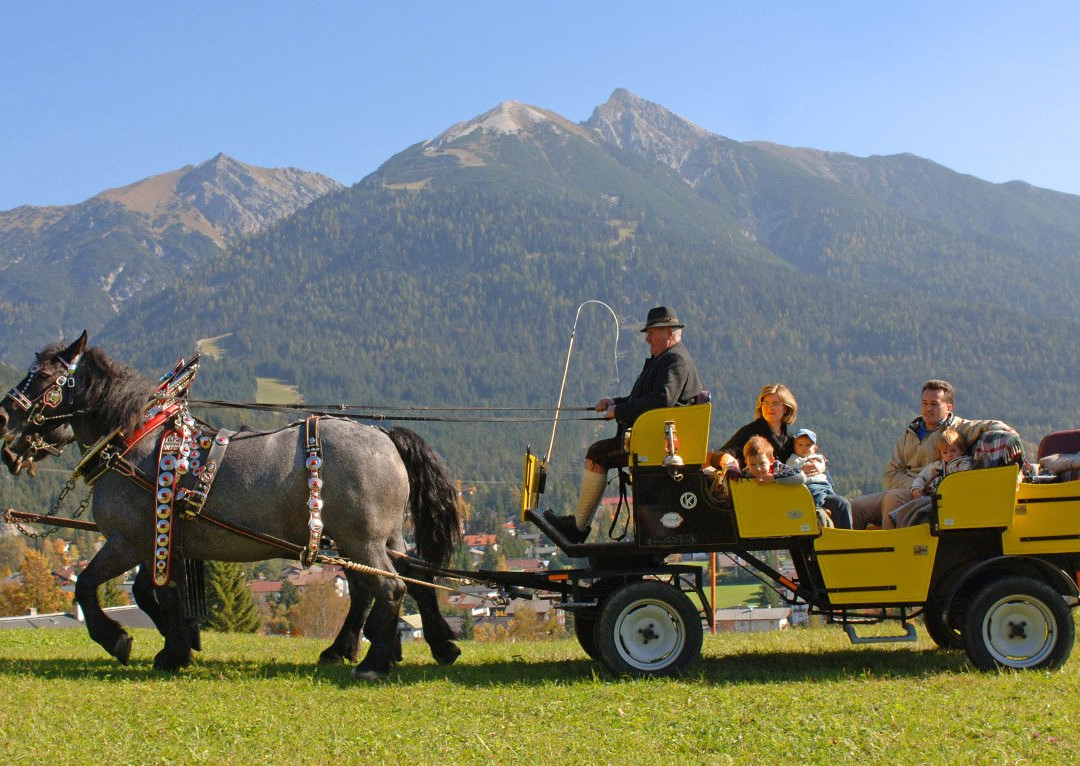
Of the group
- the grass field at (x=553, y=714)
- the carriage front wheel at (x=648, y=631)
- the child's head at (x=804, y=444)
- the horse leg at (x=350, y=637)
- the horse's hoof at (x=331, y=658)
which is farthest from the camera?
A: the horse's hoof at (x=331, y=658)

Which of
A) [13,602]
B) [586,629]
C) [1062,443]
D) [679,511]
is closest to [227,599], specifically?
[13,602]

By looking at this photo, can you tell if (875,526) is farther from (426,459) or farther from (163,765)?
(163,765)

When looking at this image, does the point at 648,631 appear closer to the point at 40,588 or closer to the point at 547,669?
the point at 547,669

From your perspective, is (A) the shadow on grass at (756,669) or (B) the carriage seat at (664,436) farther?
(A) the shadow on grass at (756,669)

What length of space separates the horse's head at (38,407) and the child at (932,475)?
7277 mm

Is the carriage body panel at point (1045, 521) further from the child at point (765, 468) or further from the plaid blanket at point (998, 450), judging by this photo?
the child at point (765, 468)

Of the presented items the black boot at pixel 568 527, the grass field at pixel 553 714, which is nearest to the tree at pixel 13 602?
the grass field at pixel 553 714

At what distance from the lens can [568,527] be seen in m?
9.38

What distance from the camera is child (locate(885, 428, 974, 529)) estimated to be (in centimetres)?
880

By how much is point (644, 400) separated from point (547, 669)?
2.67 metres

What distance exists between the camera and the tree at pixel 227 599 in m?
37.8

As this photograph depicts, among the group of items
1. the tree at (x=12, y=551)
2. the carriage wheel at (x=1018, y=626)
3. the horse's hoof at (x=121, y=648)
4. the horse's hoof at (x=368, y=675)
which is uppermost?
the carriage wheel at (x=1018, y=626)

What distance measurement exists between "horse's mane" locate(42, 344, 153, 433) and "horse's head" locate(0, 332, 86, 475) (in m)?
0.10

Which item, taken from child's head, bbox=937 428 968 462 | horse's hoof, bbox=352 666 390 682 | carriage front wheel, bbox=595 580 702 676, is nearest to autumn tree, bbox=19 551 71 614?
horse's hoof, bbox=352 666 390 682
